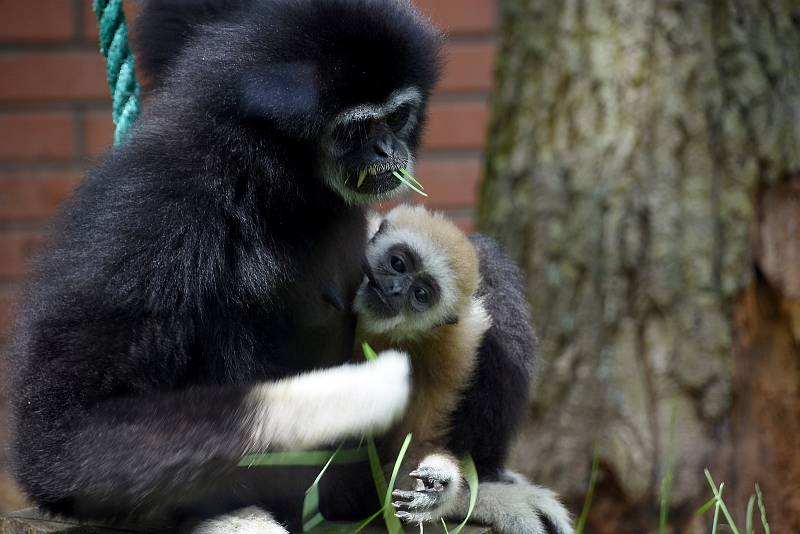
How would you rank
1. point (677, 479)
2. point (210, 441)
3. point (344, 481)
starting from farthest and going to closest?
1. point (677, 479)
2. point (344, 481)
3. point (210, 441)

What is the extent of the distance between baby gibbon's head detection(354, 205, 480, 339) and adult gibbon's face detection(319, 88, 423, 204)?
0.35 metres

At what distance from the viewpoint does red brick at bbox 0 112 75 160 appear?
543cm

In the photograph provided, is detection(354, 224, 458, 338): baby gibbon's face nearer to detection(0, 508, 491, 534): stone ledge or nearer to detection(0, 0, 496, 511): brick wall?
detection(0, 508, 491, 534): stone ledge

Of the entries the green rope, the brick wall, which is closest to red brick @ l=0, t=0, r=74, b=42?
the brick wall

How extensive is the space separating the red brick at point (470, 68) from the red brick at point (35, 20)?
6.58 feet

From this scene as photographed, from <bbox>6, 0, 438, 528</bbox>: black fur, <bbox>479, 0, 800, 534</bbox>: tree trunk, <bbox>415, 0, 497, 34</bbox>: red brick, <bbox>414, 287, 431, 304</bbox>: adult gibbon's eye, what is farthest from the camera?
<bbox>415, 0, 497, 34</bbox>: red brick

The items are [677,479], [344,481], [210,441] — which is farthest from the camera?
[677,479]

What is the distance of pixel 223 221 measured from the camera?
2.38 meters

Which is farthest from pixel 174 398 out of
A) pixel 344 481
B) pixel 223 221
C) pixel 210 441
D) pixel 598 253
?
pixel 598 253

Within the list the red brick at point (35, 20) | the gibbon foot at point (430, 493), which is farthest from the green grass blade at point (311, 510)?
the red brick at point (35, 20)

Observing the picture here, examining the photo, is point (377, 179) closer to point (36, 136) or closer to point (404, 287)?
point (404, 287)

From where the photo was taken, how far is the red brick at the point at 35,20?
212 inches

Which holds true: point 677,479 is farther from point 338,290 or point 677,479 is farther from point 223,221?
point 223,221

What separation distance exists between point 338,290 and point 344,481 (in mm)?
524
